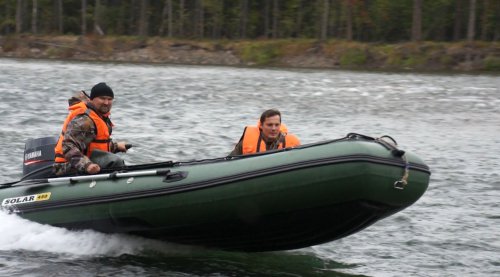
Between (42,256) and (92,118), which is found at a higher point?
(92,118)

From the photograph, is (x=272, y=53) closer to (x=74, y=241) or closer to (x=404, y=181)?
(x=74, y=241)

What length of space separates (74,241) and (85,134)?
37.3 inches

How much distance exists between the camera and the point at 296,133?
52.2 ft

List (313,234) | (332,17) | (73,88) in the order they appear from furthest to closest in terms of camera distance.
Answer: (332,17)
(73,88)
(313,234)

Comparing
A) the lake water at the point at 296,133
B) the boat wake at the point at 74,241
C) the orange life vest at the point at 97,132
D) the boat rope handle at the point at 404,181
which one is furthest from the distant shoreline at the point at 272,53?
the boat rope handle at the point at 404,181

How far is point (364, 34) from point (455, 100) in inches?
1252

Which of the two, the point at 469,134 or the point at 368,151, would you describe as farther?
the point at 469,134

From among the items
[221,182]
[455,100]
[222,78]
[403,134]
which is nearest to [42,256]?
[221,182]

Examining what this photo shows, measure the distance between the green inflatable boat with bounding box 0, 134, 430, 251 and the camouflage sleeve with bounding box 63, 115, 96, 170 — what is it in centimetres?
13

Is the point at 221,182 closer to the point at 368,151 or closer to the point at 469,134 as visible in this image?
the point at 368,151

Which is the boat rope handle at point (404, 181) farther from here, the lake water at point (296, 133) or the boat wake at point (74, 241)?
the boat wake at point (74, 241)

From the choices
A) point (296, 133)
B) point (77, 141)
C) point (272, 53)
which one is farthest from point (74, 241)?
point (272, 53)

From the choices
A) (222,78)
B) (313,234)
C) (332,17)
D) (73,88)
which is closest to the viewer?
(313,234)

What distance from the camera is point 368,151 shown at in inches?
262
